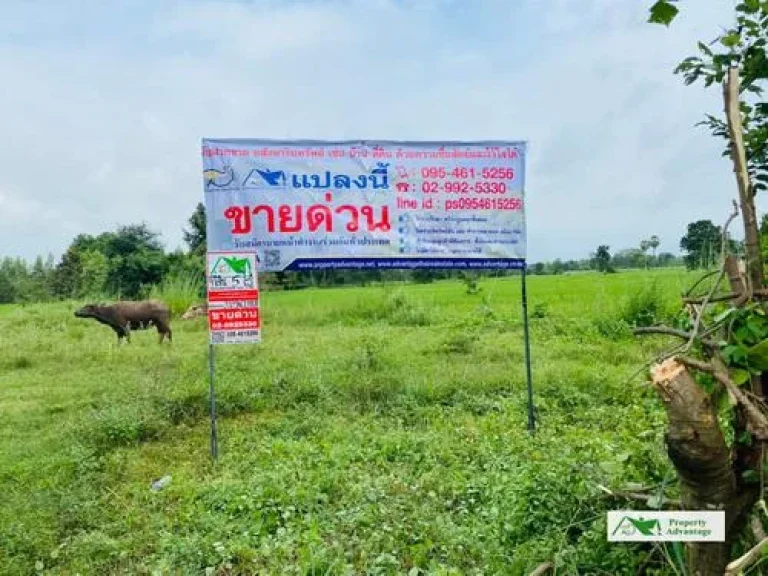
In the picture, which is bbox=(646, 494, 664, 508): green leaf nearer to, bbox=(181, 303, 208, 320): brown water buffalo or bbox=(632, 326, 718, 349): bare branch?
bbox=(632, 326, 718, 349): bare branch

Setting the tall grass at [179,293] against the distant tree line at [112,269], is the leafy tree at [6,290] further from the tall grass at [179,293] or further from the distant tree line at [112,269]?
the tall grass at [179,293]

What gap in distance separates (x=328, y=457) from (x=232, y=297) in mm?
1305

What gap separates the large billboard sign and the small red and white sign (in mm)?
199

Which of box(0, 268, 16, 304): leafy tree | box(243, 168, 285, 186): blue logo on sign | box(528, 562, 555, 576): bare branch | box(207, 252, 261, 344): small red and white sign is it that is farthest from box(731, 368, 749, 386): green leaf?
box(0, 268, 16, 304): leafy tree

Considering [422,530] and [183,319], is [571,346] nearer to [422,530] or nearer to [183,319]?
[422,530]

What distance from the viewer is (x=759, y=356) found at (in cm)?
192

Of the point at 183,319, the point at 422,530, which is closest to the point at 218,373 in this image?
the point at 422,530

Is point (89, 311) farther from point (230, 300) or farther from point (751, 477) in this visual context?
point (751, 477)

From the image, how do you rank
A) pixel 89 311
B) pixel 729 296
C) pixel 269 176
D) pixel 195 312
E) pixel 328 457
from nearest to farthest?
pixel 729 296 → pixel 328 457 → pixel 269 176 → pixel 89 311 → pixel 195 312

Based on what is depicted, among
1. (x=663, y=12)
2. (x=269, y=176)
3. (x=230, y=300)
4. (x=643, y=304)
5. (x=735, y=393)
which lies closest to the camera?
(x=663, y=12)

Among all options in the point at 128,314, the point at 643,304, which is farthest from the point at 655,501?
the point at 128,314

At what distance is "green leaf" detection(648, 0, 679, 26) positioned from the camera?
1.36 meters

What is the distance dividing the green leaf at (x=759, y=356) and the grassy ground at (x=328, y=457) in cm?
56

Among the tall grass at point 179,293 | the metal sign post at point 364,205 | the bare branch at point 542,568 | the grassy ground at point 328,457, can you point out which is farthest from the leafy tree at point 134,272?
the bare branch at point 542,568
